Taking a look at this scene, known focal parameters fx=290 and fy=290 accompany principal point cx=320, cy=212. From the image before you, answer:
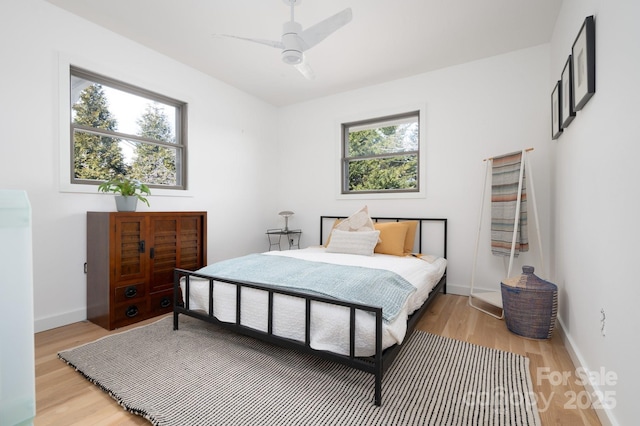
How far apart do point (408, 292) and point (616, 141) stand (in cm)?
128

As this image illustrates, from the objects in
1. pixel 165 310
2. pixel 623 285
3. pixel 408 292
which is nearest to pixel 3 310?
pixel 408 292

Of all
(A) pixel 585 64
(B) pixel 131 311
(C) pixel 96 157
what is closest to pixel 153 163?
(C) pixel 96 157

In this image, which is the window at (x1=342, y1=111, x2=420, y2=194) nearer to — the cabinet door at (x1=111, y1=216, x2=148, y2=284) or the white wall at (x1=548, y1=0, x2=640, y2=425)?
the white wall at (x1=548, y1=0, x2=640, y2=425)

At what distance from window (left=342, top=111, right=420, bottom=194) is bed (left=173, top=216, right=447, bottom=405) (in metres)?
Result: 1.42

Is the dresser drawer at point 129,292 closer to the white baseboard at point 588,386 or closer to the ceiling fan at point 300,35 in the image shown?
the ceiling fan at point 300,35

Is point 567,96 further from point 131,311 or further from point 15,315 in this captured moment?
point 131,311

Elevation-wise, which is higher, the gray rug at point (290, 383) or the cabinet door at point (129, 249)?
the cabinet door at point (129, 249)

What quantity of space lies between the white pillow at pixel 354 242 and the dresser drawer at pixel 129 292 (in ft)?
5.97

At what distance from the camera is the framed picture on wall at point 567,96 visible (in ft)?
6.53

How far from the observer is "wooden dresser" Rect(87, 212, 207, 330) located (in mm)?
2371

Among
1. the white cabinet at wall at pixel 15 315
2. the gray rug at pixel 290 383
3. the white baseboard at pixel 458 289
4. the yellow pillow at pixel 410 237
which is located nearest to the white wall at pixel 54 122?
the gray rug at pixel 290 383

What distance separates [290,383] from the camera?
1.63m

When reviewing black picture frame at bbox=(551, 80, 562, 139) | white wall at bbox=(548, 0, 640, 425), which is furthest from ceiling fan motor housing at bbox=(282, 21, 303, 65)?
black picture frame at bbox=(551, 80, 562, 139)

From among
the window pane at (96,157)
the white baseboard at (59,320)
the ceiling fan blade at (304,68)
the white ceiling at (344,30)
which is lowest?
the white baseboard at (59,320)
